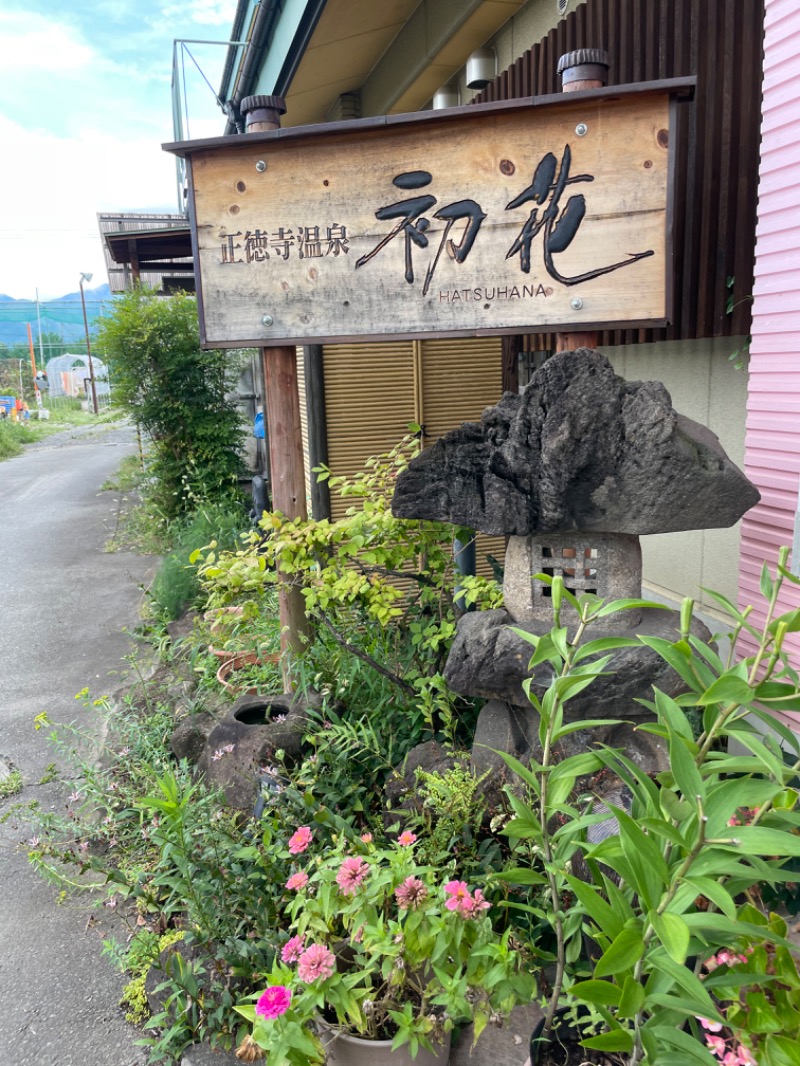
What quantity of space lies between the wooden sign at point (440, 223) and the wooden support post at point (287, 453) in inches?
8.8

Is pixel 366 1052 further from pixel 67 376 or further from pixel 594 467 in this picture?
pixel 67 376

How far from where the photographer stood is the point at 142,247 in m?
9.33

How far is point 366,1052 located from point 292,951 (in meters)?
0.35

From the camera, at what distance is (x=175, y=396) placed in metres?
9.59

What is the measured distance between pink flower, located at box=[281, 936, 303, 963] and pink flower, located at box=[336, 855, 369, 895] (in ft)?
0.55

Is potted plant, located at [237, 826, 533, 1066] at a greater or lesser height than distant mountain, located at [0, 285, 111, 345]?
lesser

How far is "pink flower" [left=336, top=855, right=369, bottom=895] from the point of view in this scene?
6.50 feet

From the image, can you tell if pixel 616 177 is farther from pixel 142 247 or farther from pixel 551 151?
pixel 142 247

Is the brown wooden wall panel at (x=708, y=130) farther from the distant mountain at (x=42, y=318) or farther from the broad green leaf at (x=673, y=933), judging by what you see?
the distant mountain at (x=42, y=318)

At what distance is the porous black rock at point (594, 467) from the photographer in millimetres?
2248

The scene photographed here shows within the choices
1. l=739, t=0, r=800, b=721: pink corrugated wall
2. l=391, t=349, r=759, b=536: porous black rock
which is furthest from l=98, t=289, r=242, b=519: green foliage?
l=739, t=0, r=800, b=721: pink corrugated wall

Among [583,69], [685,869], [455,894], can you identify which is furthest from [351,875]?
[583,69]

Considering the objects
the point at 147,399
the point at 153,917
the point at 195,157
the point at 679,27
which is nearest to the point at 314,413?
the point at 195,157

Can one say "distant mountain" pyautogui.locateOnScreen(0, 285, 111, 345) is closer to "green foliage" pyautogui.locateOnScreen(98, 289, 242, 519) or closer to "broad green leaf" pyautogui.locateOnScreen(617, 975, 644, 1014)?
"green foliage" pyautogui.locateOnScreen(98, 289, 242, 519)
